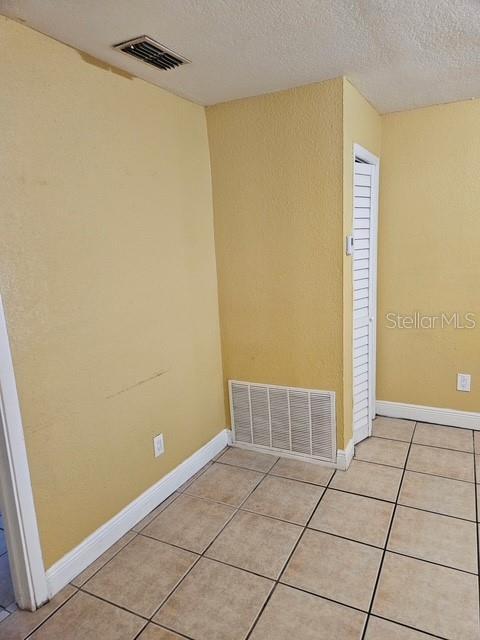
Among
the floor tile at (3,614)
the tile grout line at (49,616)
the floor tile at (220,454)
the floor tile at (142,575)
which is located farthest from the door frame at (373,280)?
the floor tile at (3,614)

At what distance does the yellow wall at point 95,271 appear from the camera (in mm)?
1597

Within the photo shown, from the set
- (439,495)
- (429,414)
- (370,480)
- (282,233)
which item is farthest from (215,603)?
(429,414)

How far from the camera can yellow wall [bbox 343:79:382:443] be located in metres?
2.28

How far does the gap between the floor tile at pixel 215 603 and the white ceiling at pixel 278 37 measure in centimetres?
223

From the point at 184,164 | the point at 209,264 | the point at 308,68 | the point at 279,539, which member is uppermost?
the point at 308,68

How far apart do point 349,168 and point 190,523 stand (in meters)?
2.09

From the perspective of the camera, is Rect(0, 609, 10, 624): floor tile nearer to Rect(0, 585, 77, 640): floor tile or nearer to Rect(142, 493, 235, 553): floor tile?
Rect(0, 585, 77, 640): floor tile

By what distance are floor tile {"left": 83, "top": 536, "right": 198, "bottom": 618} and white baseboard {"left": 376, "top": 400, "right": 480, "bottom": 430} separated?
1949 millimetres

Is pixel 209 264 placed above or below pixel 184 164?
below

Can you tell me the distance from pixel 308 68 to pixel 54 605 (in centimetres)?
264

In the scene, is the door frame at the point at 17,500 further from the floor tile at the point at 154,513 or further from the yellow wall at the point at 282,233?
the yellow wall at the point at 282,233

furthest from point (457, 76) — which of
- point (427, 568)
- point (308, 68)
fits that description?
point (427, 568)

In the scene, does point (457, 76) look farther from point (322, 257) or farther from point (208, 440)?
point (208, 440)

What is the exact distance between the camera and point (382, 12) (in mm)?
A: 1548
